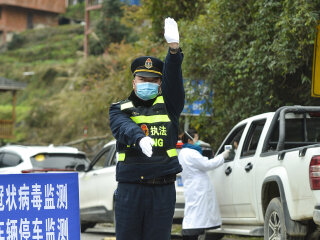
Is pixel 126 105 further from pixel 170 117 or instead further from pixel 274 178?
pixel 274 178

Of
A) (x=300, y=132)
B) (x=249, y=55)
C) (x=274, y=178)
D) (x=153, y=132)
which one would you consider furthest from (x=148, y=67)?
(x=249, y=55)

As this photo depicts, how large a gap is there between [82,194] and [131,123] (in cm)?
924

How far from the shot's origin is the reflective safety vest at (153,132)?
5.15m

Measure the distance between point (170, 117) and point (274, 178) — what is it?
321 centimetres

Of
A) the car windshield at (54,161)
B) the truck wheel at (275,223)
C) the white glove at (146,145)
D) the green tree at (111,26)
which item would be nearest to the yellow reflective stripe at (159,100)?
the white glove at (146,145)

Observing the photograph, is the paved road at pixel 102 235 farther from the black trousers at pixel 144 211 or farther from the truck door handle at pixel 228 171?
the black trousers at pixel 144 211

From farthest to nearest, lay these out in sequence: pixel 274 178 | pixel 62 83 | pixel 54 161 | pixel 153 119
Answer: pixel 62 83 → pixel 54 161 → pixel 274 178 → pixel 153 119

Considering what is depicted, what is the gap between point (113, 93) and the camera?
21219 millimetres

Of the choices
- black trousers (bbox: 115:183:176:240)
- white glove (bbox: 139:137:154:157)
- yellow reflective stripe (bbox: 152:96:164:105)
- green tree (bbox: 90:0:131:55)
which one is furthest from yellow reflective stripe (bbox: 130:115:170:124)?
green tree (bbox: 90:0:131:55)

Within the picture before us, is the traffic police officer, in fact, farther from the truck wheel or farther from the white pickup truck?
the truck wheel

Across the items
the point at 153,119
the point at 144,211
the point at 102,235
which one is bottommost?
the point at 102,235

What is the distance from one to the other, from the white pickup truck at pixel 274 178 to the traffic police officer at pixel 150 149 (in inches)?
94.5

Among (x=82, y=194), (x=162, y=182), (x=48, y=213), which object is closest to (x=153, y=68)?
(x=162, y=182)

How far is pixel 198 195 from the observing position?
35.0 feet
